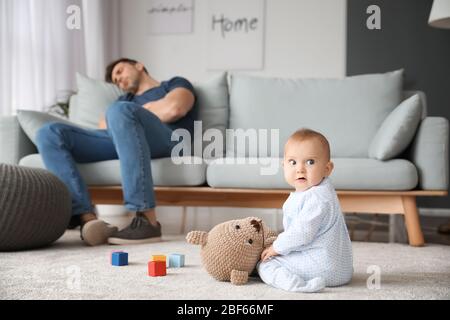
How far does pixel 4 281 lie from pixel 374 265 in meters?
1.07

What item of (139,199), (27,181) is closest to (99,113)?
(139,199)

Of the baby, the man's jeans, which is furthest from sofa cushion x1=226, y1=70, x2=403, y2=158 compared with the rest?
the baby

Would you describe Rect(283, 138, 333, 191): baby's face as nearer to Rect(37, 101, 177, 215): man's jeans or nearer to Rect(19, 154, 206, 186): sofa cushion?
Rect(37, 101, 177, 215): man's jeans

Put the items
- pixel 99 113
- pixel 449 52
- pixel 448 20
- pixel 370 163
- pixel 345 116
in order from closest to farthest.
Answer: pixel 370 163 → pixel 345 116 → pixel 99 113 → pixel 448 20 → pixel 449 52

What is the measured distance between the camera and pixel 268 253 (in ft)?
4.70

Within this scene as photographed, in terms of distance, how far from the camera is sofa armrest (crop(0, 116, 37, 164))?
108 inches

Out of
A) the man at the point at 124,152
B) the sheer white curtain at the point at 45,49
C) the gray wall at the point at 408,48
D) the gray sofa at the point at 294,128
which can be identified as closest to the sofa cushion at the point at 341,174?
the gray sofa at the point at 294,128

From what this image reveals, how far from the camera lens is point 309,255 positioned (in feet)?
4.56

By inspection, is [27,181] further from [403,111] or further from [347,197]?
[403,111]

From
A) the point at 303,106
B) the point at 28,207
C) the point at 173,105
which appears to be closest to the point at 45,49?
the point at 173,105

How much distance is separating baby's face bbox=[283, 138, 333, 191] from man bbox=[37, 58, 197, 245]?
3.36ft

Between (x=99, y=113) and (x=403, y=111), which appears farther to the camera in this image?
(x=99, y=113)

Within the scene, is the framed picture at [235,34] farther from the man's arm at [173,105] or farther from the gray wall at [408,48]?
the man's arm at [173,105]

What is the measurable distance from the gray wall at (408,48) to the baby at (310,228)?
294 centimetres
